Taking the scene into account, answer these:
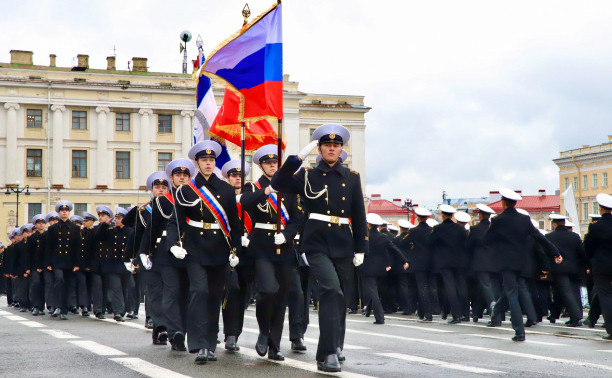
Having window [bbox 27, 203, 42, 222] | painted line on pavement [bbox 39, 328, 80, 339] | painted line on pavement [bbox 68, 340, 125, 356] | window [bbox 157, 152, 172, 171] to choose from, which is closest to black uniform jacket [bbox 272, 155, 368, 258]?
painted line on pavement [bbox 68, 340, 125, 356]

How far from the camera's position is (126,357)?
9.95m

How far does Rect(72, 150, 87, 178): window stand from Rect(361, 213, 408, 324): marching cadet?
193 feet

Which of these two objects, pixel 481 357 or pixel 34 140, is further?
pixel 34 140

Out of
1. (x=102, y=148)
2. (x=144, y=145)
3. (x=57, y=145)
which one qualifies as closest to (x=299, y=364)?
(x=57, y=145)

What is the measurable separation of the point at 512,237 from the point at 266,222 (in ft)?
15.7

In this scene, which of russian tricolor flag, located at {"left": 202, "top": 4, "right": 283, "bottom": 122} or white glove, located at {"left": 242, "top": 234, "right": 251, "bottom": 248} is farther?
russian tricolor flag, located at {"left": 202, "top": 4, "right": 283, "bottom": 122}

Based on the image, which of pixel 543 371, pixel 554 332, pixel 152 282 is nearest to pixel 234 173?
pixel 152 282

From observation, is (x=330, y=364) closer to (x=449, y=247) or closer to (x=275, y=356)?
(x=275, y=356)

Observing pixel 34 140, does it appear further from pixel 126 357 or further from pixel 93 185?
pixel 126 357

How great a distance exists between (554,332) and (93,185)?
64603mm

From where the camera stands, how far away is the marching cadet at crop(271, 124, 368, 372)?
8805 millimetres

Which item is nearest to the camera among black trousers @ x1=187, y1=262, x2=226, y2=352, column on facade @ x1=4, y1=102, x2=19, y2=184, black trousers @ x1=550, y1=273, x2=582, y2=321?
black trousers @ x1=187, y1=262, x2=226, y2=352

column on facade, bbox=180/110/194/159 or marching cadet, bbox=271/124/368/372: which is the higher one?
column on facade, bbox=180/110/194/159

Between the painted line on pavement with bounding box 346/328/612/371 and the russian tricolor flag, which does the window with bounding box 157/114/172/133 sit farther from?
the painted line on pavement with bounding box 346/328/612/371
